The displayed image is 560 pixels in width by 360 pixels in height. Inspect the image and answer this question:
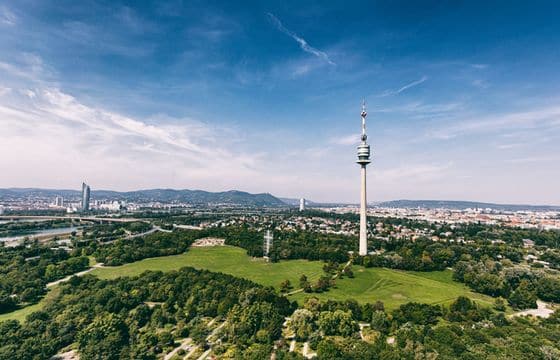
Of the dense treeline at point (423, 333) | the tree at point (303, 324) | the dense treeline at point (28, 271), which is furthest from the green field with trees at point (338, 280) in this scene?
the tree at point (303, 324)

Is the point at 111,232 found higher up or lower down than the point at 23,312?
higher up

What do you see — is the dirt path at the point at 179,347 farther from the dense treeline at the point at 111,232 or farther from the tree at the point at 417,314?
the dense treeline at the point at 111,232

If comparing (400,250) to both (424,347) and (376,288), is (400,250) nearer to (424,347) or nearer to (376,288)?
(376,288)

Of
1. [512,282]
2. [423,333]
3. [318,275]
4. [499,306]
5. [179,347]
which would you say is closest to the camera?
[423,333]

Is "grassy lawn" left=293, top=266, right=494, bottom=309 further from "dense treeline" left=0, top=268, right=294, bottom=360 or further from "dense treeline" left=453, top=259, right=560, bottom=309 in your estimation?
"dense treeline" left=0, top=268, right=294, bottom=360

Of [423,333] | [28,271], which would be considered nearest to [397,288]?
[423,333]

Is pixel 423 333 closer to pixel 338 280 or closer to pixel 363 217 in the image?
pixel 338 280

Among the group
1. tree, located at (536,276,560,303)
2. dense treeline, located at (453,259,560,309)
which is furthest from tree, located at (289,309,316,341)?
tree, located at (536,276,560,303)
